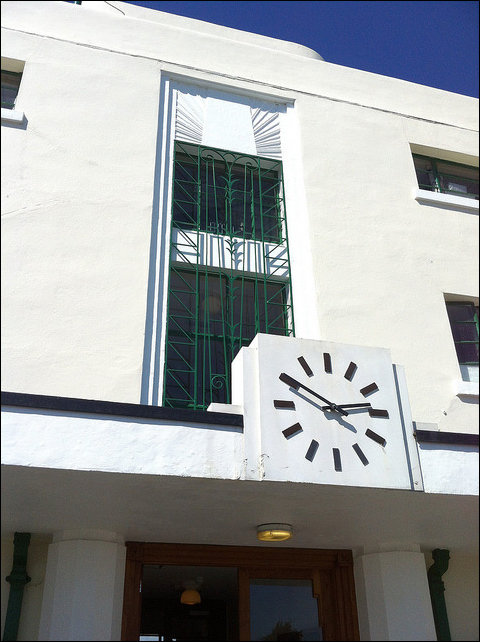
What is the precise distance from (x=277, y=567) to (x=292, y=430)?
216 cm

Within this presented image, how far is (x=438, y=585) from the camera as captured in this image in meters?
7.02

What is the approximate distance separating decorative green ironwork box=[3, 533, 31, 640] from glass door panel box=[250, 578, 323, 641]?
219cm

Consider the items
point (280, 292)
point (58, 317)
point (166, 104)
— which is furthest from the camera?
point (166, 104)

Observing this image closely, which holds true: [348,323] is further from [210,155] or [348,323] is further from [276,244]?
[210,155]

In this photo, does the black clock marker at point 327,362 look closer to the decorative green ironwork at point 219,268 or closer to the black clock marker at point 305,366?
the black clock marker at point 305,366

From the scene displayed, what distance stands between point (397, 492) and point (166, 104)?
5.76 m

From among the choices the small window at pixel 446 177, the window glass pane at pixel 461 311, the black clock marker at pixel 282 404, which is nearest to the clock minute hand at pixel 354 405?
the black clock marker at pixel 282 404

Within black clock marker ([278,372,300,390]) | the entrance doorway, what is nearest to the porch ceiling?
black clock marker ([278,372,300,390])

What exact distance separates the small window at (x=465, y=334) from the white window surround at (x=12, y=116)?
221 inches

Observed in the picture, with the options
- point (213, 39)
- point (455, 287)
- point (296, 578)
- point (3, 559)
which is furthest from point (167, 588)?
point (213, 39)

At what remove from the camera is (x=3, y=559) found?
616cm

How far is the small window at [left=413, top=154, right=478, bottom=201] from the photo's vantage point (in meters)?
9.74

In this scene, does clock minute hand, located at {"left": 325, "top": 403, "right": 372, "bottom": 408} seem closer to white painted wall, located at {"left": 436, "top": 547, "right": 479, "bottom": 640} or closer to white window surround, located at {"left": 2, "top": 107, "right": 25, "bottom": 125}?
white painted wall, located at {"left": 436, "top": 547, "right": 479, "bottom": 640}

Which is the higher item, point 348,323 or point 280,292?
point 280,292
